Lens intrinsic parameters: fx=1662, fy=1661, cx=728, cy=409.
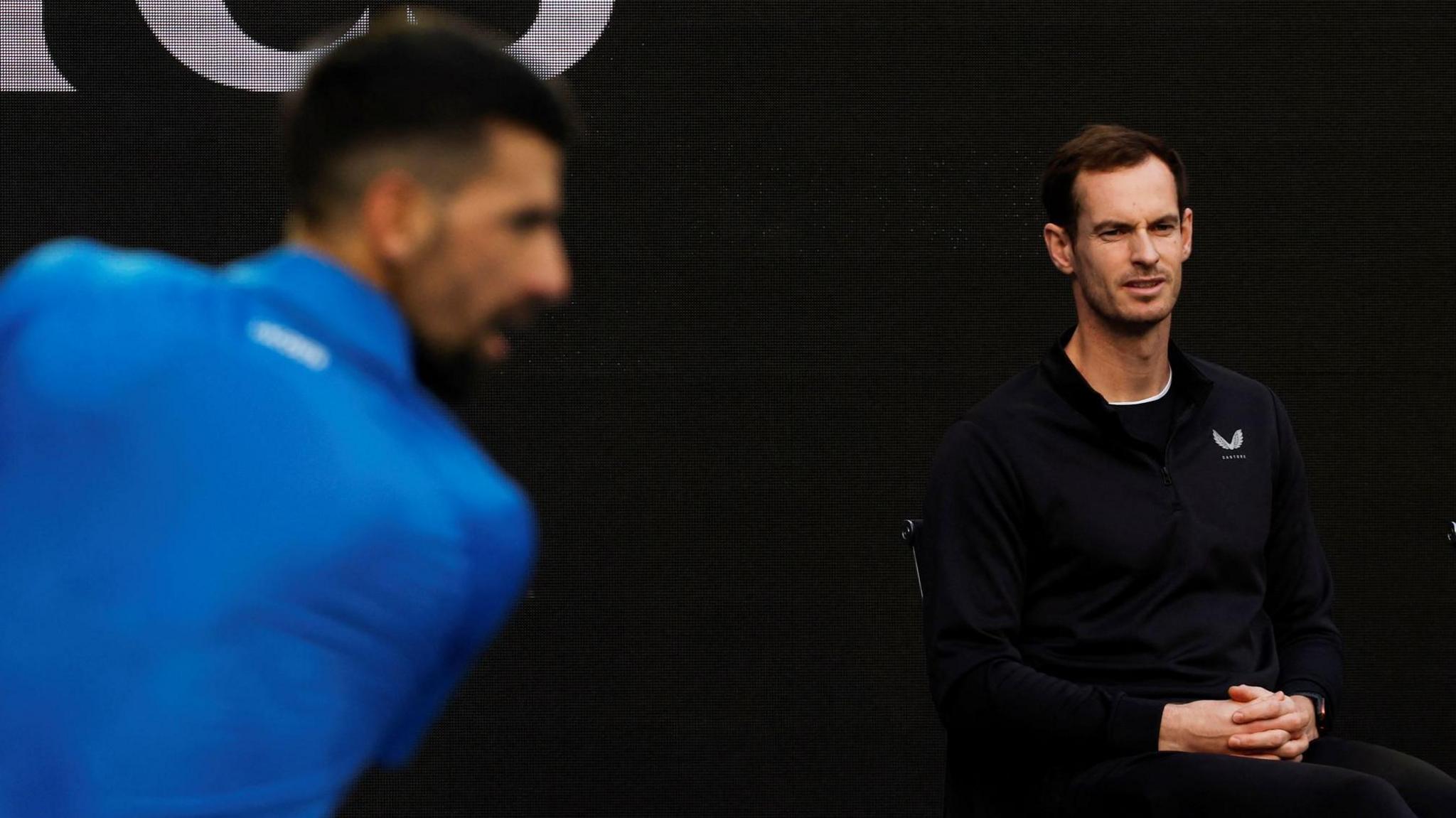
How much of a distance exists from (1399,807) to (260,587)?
160cm

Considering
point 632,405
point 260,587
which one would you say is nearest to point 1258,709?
point 632,405

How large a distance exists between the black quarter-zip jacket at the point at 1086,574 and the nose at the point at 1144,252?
0.57 ft

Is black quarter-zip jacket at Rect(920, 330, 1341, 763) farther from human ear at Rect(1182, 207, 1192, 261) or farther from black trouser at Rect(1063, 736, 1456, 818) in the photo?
human ear at Rect(1182, 207, 1192, 261)

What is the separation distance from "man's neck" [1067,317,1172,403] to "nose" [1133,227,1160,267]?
95 mm

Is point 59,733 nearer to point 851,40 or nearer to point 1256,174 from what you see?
point 851,40

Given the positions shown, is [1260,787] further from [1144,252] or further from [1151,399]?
[1144,252]

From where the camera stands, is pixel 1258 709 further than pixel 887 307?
No

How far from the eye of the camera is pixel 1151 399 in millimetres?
2439

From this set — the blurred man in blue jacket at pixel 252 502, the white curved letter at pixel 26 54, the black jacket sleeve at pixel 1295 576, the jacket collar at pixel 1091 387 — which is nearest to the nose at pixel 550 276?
the blurred man in blue jacket at pixel 252 502

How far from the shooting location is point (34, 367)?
85 centimetres

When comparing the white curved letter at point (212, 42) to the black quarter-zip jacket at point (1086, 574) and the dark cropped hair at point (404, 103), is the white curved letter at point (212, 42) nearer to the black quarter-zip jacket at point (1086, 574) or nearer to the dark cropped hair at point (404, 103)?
the black quarter-zip jacket at point (1086, 574)

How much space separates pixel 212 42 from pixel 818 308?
1185 mm

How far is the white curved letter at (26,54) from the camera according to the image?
2967mm

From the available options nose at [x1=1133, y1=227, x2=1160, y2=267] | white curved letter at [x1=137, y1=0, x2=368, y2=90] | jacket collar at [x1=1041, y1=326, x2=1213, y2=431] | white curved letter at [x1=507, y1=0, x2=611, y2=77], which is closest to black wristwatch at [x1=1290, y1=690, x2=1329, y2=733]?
jacket collar at [x1=1041, y1=326, x2=1213, y2=431]
